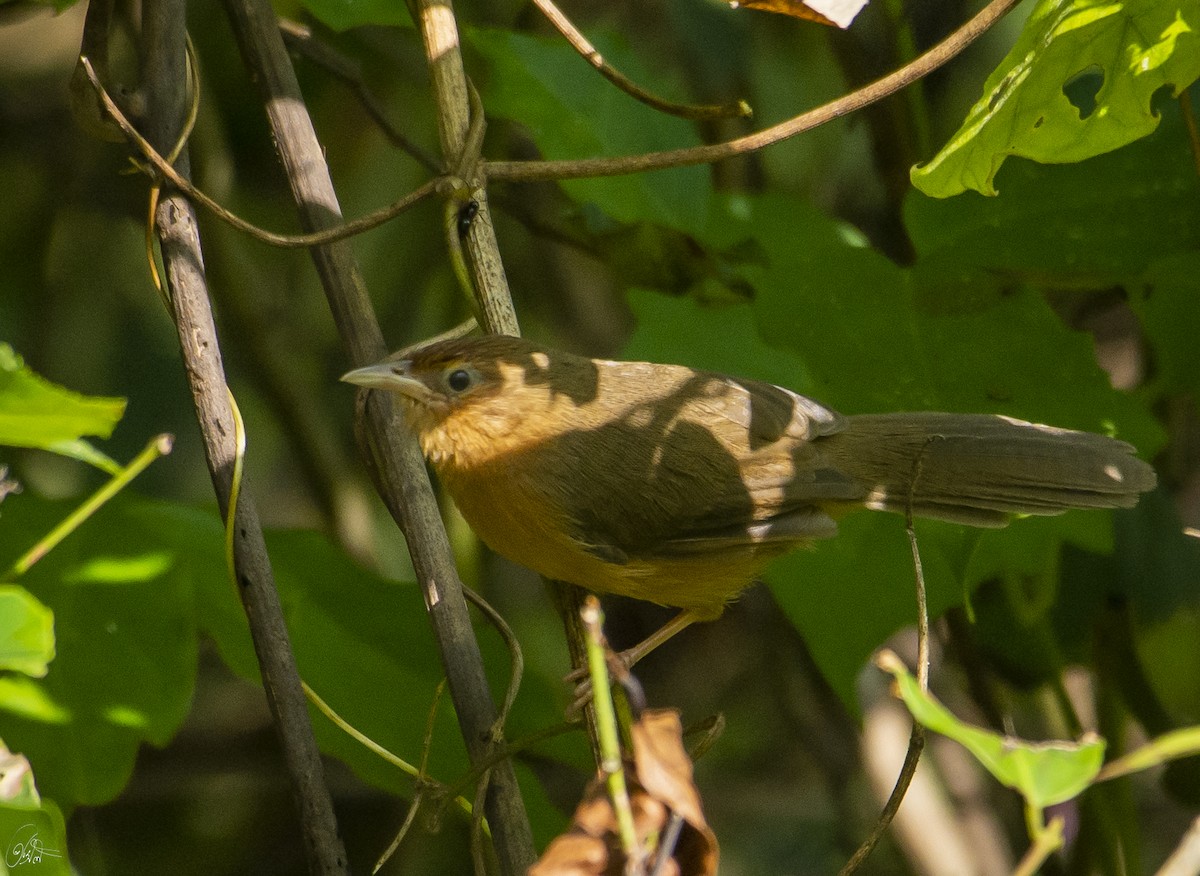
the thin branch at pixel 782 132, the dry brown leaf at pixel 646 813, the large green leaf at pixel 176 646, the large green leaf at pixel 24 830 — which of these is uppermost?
the thin branch at pixel 782 132

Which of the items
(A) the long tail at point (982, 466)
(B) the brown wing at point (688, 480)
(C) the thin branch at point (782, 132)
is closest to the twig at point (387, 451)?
(C) the thin branch at point (782, 132)

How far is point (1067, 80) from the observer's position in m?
2.23

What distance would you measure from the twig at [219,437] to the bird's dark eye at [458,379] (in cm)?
103

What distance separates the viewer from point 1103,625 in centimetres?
376

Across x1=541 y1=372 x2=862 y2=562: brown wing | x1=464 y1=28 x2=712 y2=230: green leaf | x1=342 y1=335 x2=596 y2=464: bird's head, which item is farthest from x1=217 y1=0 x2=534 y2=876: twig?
x1=464 y1=28 x2=712 y2=230: green leaf

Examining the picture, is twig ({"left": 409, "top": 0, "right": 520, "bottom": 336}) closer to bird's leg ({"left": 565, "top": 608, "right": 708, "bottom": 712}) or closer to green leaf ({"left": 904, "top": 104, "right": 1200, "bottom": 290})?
bird's leg ({"left": 565, "top": 608, "right": 708, "bottom": 712})

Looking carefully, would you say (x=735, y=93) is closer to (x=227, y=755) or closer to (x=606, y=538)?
(x=606, y=538)

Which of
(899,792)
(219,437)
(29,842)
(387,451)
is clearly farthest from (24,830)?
(899,792)

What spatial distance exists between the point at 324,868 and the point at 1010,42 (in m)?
3.85

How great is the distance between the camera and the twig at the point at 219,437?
2.02 meters

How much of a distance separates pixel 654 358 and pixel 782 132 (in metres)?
0.90

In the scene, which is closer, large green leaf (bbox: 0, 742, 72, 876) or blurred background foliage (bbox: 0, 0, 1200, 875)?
large green leaf (bbox: 0, 742, 72, 876)

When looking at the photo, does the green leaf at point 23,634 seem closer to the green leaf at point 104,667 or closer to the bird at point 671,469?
the green leaf at point 104,667

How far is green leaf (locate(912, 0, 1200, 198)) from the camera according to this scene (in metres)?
2.19
